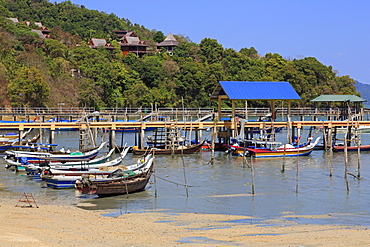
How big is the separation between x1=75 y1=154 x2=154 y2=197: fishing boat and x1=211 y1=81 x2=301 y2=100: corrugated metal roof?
23.7 metres

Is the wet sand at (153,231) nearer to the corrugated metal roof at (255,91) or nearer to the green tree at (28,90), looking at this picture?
the corrugated metal roof at (255,91)

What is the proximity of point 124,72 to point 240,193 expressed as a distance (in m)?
85.3

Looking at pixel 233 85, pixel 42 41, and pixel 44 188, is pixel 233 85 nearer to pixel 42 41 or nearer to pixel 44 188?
pixel 44 188

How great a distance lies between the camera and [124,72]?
117500 mm

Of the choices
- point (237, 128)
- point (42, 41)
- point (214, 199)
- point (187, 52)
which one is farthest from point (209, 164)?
point (187, 52)

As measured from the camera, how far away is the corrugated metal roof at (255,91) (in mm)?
57841

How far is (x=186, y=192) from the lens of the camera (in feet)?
116

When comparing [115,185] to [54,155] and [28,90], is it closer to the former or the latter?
[54,155]

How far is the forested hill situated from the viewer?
103 meters

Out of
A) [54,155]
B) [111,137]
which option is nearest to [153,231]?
[54,155]

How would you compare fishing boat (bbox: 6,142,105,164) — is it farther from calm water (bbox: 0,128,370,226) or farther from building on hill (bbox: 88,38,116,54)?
building on hill (bbox: 88,38,116,54)

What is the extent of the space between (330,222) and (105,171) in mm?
16734

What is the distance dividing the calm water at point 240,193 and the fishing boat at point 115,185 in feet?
1.55

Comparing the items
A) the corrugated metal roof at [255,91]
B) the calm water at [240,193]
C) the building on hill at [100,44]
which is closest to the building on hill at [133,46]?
the building on hill at [100,44]
